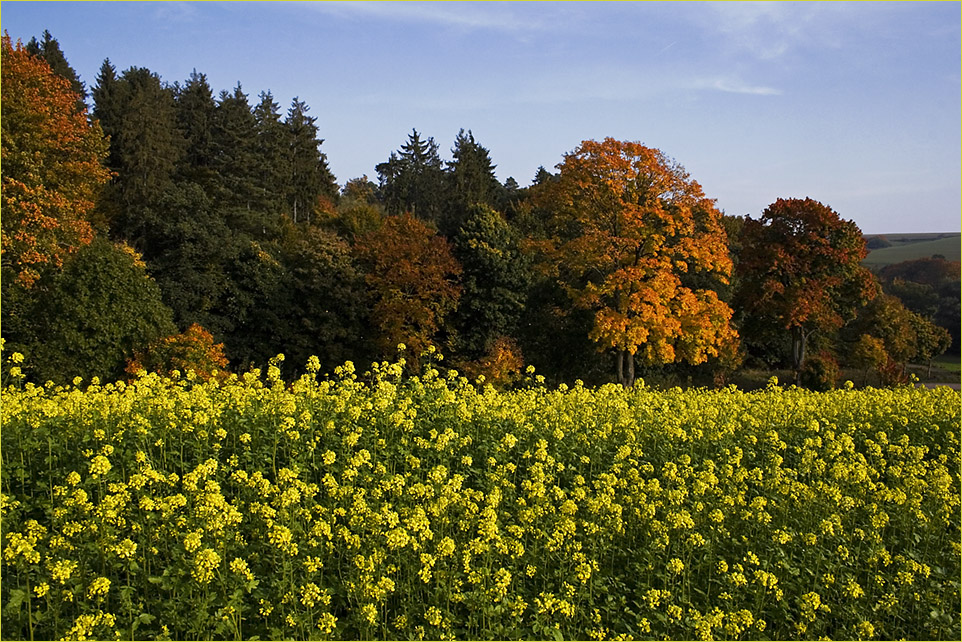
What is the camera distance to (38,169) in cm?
2223

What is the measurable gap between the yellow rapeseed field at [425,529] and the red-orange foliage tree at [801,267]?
70.1ft

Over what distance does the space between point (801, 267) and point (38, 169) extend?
27031 mm

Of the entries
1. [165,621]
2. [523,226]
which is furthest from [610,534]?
[523,226]

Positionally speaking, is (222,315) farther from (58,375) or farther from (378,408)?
(378,408)

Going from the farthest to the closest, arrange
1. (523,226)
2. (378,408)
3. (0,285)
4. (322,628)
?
(523,226)
(0,285)
(378,408)
(322,628)

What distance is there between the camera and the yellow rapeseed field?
A: 17.9 ft

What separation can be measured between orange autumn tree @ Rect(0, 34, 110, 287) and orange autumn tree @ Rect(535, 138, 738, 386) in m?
14.6

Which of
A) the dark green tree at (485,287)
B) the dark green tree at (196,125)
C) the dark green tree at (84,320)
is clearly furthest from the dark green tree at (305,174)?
the dark green tree at (84,320)

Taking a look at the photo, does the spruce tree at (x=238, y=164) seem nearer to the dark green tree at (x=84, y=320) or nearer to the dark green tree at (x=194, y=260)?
the dark green tree at (x=194, y=260)

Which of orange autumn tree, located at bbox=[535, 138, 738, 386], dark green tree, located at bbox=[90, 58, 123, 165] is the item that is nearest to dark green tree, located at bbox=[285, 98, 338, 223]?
dark green tree, located at bbox=[90, 58, 123, 165]

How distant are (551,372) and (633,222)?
364 inches

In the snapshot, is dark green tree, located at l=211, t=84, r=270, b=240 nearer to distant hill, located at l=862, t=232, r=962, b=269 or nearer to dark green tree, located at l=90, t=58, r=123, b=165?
dark green tree, located at l=90, t=58, r=123, b=165

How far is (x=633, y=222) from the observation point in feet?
75.7

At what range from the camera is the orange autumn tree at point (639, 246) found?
22.6 m
